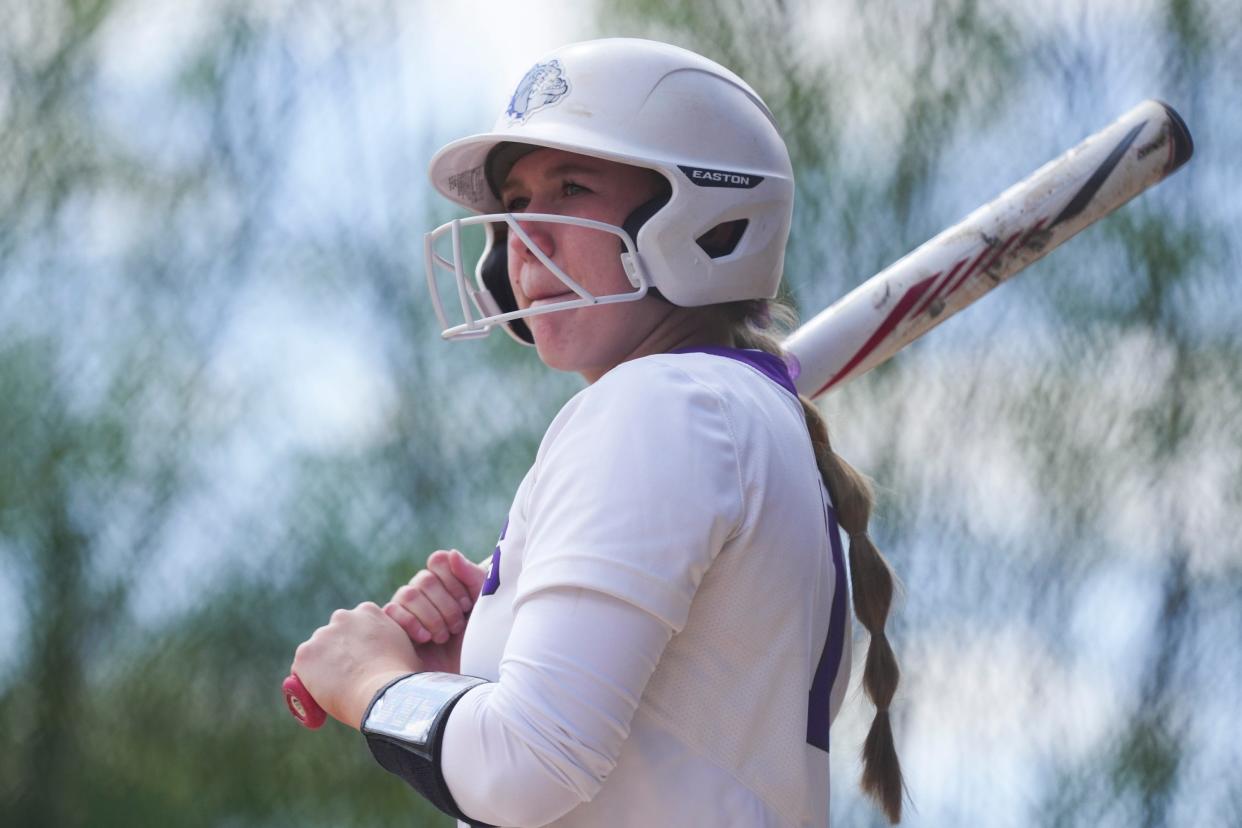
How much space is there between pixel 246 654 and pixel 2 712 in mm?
672

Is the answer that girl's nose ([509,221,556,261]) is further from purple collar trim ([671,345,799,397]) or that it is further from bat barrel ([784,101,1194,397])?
bat barrel ([784,101,1194,397])

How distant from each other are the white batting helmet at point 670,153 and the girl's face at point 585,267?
0.02m

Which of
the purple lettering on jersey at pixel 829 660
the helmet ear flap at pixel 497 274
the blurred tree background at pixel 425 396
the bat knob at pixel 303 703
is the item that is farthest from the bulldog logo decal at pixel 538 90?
the blurred tree background at pixel 425 396

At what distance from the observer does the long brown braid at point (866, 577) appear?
1.62 meters

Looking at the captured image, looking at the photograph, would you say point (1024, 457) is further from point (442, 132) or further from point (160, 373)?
point (160, 373)

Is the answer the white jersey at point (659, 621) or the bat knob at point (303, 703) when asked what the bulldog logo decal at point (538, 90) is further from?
the bat knob at point (303, 703)

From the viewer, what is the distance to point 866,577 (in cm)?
168

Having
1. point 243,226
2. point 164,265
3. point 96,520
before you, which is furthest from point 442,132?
point 96,520

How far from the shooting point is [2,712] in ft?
12.4

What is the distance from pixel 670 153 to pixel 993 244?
0.80m

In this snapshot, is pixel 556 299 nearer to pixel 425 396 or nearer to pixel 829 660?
pixel 829 660

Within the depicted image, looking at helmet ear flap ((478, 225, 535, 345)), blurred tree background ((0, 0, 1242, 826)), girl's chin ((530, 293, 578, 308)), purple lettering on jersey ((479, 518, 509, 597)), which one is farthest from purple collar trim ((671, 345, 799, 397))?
blurred tree background ((0, 0, 1242, 826))

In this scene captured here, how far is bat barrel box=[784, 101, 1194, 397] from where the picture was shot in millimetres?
2123

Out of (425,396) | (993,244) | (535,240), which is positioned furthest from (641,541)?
(425,396)
